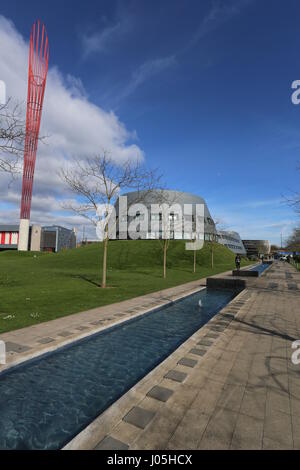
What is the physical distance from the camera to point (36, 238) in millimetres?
84250

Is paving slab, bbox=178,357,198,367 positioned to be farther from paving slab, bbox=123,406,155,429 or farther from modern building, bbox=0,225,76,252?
modern building, bbox=0,225,76,252

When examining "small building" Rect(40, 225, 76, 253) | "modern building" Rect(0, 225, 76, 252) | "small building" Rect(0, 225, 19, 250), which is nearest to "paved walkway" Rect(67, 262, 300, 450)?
"modern building" Rect(0, 225, 76, 252)

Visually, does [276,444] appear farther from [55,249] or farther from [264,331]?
[55,249]

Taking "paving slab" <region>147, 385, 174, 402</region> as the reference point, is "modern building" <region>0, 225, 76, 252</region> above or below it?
above

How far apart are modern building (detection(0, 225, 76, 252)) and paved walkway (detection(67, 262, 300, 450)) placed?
290 feet

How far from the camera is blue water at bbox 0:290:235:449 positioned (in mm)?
3232

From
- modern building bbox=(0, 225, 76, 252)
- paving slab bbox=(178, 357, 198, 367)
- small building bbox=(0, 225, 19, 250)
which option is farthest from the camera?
small building bbox=(0, 225, 19, 250)

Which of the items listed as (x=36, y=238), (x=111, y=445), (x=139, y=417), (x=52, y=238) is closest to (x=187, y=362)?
(x=139, y=417)

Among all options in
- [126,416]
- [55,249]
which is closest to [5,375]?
[126,416]

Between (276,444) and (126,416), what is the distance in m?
1.78

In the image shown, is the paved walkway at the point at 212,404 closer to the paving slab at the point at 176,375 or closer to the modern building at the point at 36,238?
the paving slab at the point at 176,375

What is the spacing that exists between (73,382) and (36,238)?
292 feet

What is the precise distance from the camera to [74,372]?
479 cm

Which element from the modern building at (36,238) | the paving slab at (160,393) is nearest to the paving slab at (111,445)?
the paving slab at (160,393)
